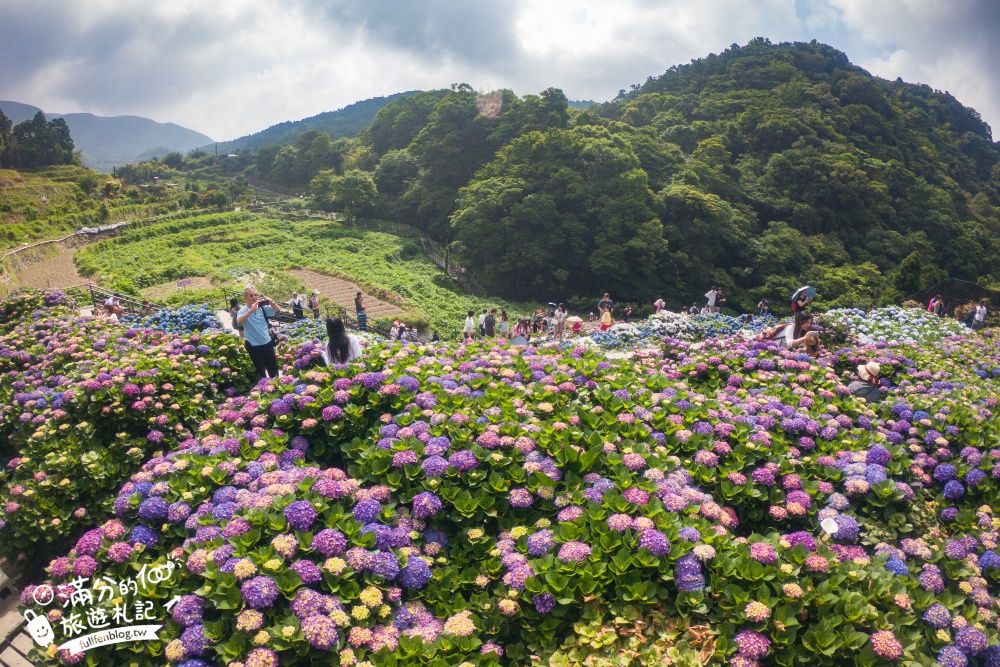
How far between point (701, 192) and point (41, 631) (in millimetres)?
38511

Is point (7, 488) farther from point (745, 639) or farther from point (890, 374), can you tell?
point (890, 374)

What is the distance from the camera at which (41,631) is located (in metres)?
2.76

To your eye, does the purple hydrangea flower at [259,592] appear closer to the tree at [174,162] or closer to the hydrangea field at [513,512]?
the hydrangea field at [513,512]

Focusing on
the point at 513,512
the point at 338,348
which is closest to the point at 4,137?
the point at 338,348

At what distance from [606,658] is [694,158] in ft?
148

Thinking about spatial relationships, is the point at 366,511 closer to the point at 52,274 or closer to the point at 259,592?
the point at 259,592

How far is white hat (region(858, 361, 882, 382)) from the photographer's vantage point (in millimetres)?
5996

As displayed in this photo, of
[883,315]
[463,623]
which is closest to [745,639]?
[463,623]

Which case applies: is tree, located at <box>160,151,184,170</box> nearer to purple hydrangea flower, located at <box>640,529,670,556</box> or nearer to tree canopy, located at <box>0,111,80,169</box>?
tree canopy, located at <box>0,111,80,169</box>

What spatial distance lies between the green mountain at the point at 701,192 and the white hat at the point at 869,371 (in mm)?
26058

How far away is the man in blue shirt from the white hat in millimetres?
6741

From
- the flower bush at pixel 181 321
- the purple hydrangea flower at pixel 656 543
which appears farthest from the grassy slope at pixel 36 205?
the purple hydrangea flower at pixel 656 543

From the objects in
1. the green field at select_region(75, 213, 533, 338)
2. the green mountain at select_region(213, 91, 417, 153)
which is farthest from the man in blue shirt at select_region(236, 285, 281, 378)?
the green mountain at select_region(213, 91, 417, 153)

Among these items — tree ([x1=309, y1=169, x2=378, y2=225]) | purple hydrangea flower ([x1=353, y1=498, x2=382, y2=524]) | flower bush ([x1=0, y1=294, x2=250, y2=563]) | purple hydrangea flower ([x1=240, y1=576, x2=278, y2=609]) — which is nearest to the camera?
purple hydrangea flower ([x1=240, y1=576, x2=278, y2=609])
